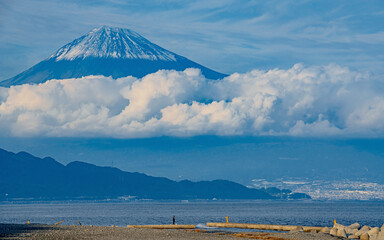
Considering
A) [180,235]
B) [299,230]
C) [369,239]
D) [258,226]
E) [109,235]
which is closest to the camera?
[109,235]

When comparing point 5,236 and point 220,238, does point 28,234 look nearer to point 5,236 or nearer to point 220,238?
point 5,236

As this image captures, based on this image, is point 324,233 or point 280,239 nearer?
point 280,239

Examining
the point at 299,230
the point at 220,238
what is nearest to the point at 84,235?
the point at 220,238

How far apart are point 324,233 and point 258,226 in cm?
1270

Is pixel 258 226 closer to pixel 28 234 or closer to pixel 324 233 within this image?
pixel 324 233

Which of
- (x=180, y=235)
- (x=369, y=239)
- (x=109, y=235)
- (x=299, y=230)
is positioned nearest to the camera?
(x=109, y=235)

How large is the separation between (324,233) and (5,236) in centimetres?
4013

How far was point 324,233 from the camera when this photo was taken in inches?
2995

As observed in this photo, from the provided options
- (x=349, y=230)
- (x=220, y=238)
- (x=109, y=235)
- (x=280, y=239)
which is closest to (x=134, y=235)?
(x=109, y=235)

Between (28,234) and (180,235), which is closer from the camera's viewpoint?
(28,234)

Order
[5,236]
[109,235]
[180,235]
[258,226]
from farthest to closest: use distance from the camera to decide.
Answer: [258,226], [180,235], [109,235], [5,236]

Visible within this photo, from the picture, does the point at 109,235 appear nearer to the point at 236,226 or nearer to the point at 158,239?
the point at 158,239

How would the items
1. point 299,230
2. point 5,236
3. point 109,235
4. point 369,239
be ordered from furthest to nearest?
point 299,230, point 369,239, point 109,235, point 5,236

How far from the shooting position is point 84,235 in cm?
5672
